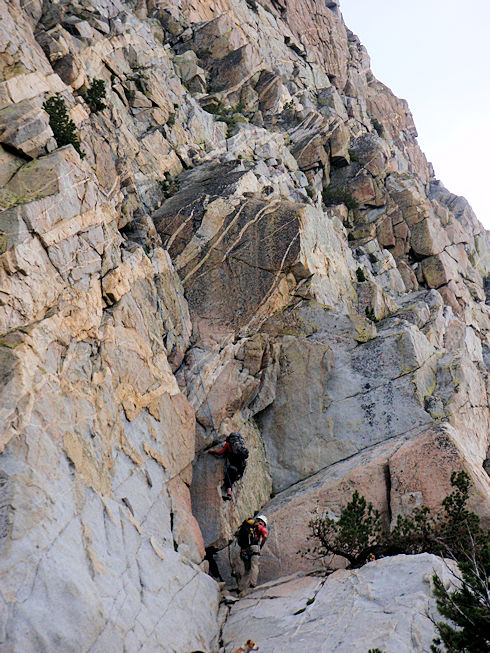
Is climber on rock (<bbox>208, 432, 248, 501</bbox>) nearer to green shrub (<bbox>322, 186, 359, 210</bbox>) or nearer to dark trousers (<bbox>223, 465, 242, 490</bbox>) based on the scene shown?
dark trousers (<bbox>223, 465, 242, 490</bbox>)

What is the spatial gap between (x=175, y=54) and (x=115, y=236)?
32664 mm

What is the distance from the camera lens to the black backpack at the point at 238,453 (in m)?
20.0

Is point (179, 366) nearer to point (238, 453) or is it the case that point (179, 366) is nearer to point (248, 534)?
point (238, 453)

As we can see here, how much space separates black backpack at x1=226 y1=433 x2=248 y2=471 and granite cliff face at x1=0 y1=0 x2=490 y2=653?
1092 millimetres

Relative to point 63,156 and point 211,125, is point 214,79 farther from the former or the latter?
point 63,156

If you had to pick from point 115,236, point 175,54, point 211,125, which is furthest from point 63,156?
point 175,54

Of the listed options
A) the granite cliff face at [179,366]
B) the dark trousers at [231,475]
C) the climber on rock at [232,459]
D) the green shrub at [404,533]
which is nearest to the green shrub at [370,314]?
the granite cliff face at [179,366]

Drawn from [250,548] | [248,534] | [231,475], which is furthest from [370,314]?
[250,548]

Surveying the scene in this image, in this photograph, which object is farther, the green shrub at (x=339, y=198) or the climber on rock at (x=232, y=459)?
the green shrub at (x=339, y=198)

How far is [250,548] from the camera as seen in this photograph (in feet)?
59.0

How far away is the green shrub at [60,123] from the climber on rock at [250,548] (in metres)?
16.8

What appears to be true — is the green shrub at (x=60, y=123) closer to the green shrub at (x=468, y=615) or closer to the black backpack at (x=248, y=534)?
the black backpack at (x=248, y=534)

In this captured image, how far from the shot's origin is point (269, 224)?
26.8 m

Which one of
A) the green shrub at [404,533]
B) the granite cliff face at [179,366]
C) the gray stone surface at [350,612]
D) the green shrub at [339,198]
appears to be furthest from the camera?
the green shrub at [339,198]
